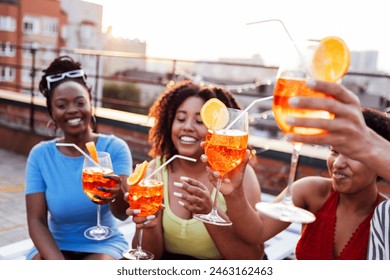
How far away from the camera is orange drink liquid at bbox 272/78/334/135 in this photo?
73 centimetres

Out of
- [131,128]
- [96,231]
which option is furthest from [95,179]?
[131,128]

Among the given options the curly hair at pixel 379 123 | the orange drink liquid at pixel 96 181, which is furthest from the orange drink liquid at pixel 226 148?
the curly hair at pixel 379 123

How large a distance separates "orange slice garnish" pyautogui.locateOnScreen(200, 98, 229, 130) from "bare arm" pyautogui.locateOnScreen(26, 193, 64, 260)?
38.4 inches

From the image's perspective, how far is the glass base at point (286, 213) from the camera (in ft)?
2.69

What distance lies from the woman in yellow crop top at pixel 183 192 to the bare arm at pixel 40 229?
38 cm

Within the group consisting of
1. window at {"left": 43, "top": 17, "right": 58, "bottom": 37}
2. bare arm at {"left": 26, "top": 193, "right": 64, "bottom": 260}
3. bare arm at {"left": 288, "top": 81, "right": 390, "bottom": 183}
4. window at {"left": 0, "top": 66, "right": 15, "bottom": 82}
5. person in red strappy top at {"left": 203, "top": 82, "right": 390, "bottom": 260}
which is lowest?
bare arm at {"left": 26, "top": 193, "right": 64, "bottom": 260}

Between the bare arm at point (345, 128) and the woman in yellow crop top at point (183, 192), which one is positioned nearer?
the bare arm at point (345, 128)

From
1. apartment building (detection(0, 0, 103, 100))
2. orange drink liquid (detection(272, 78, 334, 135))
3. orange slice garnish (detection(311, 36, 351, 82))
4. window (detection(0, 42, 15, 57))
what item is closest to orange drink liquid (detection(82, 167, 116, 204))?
orange drink liquid (detection(272, 78, 334, 135))

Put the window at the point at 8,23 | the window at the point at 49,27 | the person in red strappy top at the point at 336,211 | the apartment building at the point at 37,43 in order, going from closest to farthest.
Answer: the person in red strappy top at the point at 336,211, the apartment building at the point at 37,43, the window at the point at 8,23, the window at the point at 49,27

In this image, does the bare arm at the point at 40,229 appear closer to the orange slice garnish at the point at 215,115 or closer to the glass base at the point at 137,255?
the glass base at the point at 137,255

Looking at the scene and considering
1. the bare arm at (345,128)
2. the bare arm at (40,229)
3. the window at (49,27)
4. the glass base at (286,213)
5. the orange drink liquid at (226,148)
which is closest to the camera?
the bare arm at (345,128)

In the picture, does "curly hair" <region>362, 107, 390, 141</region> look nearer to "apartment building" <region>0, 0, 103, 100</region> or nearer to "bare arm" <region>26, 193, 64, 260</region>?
"bare arm" <region>26, 193, 64, 260</region>
